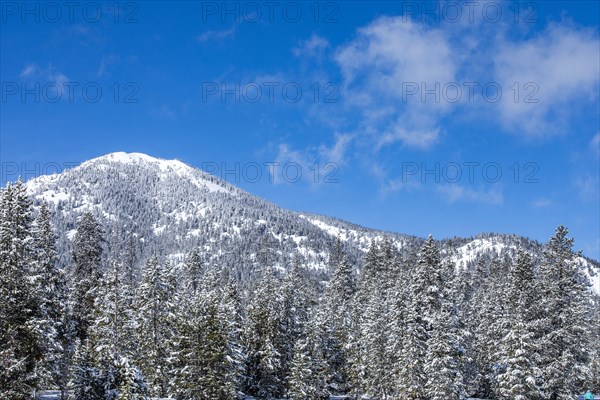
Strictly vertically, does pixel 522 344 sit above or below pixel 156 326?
above

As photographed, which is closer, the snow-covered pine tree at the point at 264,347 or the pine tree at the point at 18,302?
the pine tree at the point at 18,302

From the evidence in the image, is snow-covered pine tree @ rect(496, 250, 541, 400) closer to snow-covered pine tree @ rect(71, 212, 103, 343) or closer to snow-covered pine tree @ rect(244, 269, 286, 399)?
snow-covered pine tree @ rect(244, 269, 286, 399)

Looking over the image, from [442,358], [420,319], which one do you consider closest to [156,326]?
[420,319]

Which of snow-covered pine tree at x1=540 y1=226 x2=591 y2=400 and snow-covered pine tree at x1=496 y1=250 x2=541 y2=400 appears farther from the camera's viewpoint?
snow-covered pine tree at x1=540 y1=226 x2=591 y2=400

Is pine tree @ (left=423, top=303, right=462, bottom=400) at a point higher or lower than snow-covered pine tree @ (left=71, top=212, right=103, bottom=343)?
lower

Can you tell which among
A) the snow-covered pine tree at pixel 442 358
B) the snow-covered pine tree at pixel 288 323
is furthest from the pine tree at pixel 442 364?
the snow-covered pine tree at pixel 288 323

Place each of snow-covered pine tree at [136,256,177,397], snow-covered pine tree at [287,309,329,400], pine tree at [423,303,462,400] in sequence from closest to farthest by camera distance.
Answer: pine tree at [423,303,462,400], snow-covered pine tree at [136,256,177,397], snow-covered pine tree at [287,309,329,400]

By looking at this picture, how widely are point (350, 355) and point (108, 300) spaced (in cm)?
4037

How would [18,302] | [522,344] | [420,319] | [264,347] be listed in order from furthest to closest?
[264,347]
[420,319]
[522,344]
[18,302]

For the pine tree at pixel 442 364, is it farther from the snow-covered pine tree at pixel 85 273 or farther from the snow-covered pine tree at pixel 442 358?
the snow-covered pine tree at pixel 85 273

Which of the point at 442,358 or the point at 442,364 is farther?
the point at 442,364

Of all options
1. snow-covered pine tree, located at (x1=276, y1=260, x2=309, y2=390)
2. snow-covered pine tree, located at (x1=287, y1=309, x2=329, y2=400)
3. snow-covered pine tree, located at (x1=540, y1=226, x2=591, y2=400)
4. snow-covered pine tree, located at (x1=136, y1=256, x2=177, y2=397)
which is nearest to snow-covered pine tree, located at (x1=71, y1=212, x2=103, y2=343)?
snow-covered pine tree, located at (x1=136, y1=256, x2=177, y2=397)

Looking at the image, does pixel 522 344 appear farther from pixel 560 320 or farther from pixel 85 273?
pixel 85 273

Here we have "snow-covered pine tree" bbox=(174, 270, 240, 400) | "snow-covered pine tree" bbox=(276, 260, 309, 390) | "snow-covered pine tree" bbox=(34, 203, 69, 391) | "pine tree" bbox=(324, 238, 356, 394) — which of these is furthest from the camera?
"pine tree" bbox=(324, 238, 356, 394)
